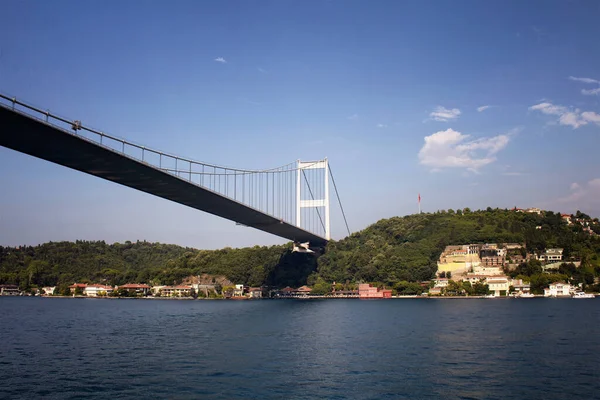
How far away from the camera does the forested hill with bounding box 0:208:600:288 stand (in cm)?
5538

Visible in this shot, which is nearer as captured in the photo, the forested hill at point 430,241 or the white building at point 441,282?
the white building at point 441,282

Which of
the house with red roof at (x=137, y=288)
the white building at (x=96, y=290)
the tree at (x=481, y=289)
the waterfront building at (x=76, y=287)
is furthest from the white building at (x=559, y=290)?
the waterfront building at (x=76, y=287)

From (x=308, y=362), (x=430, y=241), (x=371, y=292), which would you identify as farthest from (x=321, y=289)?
(x=308, y=362)

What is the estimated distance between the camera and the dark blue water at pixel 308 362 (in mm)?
9773

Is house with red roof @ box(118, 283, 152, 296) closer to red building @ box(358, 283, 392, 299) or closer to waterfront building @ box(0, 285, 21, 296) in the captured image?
waterfront building @ box(0, 285, 21, 296)

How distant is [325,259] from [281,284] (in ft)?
21.8

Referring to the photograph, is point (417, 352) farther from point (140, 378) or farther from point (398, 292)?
point (398, 292)

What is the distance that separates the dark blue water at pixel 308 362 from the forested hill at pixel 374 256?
3595cm

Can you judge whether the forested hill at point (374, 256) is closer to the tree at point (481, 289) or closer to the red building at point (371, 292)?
the red building at point (371, 292)

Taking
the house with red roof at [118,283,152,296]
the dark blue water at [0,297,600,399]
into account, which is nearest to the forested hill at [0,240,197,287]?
the house with red roof at [118,283,152,296]

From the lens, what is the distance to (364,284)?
176 ft

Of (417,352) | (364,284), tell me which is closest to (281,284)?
(364,284)

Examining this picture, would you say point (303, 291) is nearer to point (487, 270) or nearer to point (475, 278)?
point (475, 278)

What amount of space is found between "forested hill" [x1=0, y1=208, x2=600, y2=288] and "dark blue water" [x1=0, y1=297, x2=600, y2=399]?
118 ft
